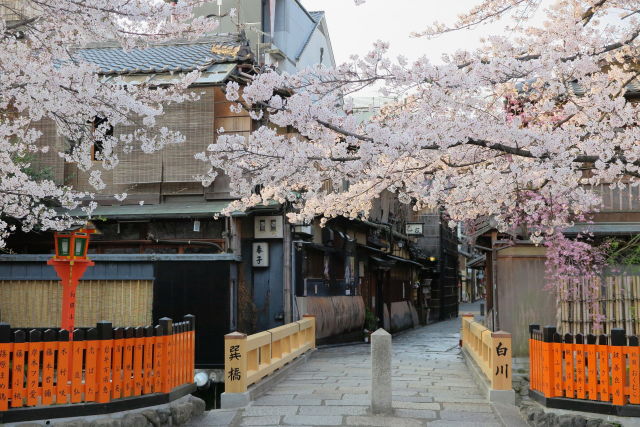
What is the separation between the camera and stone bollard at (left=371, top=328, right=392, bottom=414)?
35.5 ft

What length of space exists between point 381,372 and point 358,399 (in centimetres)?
162

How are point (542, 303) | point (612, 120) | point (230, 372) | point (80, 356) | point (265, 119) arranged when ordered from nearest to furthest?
1. point (80, 356)
2. point (612, 120)
3. point (230, 372)
4. point (542, 303)
5. point (265, 119)

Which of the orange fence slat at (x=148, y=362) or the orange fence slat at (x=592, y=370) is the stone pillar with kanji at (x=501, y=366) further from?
the orange fence slat at (x=148, y=362)

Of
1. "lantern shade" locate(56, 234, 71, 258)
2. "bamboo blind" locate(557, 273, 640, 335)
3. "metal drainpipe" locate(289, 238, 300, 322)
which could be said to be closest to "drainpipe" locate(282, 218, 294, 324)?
"metal drainpipe" locate(289, 238, 300, 322)

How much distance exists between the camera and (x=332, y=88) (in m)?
10.5

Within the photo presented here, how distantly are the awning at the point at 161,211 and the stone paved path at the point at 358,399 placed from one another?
16.0 ft

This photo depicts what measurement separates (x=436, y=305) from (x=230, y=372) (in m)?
37.9

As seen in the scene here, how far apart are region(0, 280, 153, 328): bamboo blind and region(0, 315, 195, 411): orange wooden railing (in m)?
6.68

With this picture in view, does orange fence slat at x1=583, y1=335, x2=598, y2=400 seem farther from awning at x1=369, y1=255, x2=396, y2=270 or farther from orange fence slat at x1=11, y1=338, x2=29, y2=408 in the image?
awning at x1=369, y1=255, x2=396, y2=270

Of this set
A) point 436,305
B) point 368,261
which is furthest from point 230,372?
point 436,305

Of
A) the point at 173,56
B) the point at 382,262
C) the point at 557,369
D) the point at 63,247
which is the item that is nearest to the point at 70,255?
the point at 63,247

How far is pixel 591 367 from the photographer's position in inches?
394

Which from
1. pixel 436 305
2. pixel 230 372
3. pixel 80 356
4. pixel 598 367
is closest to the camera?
pixel 80 356

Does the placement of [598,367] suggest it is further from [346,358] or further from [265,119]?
[265,119]
